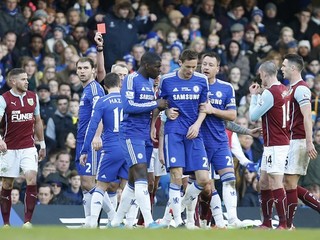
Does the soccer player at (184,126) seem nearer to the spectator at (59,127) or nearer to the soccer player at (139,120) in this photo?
the soccer player at (139,120)

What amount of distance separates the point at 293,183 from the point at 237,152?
233 cm

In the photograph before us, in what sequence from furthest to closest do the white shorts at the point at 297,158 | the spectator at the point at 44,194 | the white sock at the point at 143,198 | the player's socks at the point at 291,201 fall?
the spectator at the point at 44,194
the player's socks at the point at 291,201
the white shorts at the point at 297,158
the white sock at the point at 143,198

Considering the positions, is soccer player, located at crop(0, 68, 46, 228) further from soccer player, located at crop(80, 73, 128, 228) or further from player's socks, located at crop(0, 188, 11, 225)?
soccer player, located at crop(80, 73, 128, 228)

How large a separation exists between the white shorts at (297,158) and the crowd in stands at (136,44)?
4.23 metres

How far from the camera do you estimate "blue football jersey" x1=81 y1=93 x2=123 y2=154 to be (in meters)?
19.2

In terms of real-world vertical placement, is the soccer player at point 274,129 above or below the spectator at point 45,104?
below

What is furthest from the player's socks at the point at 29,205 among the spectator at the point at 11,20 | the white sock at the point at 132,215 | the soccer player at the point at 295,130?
the spectator at the point at 11,20

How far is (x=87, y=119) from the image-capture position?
19.9 meters

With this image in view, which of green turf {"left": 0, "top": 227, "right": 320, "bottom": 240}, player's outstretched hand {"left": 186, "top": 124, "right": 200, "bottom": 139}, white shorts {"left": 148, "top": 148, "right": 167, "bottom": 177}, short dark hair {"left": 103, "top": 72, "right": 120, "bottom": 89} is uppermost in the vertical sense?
short dark hair {"left": 103, "top": 72, "right": 120, "bottom": 89}

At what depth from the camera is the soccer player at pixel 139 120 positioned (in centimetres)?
1808

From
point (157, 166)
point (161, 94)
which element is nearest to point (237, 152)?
point (157, 166)

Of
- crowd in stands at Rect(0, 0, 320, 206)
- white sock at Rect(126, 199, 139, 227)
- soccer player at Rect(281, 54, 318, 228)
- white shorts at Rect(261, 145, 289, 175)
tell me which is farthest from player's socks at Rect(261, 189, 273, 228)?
crowd in stands at Rect(0, 0, 320, 206)

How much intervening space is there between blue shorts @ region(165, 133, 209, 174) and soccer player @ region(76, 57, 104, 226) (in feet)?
5.67

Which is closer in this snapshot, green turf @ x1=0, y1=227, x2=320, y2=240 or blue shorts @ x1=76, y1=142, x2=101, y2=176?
green turf @ x1=0, y1=227, x2=320, y2=240
